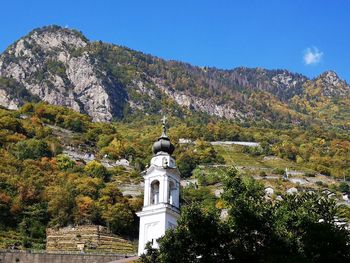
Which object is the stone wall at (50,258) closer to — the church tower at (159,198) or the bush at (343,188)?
the church tower at (159,198)

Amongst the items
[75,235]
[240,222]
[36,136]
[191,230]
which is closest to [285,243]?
[240,222]

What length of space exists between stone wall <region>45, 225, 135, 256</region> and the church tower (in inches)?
1401

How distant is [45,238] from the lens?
3100 inches

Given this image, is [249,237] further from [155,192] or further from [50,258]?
[50,258]

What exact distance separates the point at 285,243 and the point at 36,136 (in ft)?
352

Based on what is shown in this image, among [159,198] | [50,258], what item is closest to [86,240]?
[50,258]

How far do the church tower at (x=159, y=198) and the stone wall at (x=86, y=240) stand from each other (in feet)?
117

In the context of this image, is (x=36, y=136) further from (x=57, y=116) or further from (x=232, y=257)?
(x=232, y=257)

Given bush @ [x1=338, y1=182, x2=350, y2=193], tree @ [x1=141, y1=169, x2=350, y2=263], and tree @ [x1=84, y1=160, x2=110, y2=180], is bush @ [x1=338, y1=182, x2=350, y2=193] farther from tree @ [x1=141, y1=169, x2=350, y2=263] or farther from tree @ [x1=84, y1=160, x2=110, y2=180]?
tree @ [x1=141, y1=169, x2=350, y2=263]

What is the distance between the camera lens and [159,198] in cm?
3622

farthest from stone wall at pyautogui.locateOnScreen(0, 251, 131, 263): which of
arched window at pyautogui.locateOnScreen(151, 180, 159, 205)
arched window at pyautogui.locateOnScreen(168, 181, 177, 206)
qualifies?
arched window at pyautogui.locateOnScreen(168, 181, 177, 206)

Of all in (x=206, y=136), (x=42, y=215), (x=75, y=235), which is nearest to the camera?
(x=75, y=235)

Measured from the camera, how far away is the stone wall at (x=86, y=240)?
240 ft

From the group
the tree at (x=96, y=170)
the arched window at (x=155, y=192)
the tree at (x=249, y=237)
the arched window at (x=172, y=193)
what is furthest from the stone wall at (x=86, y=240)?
the tree at (x=249, y=237)
